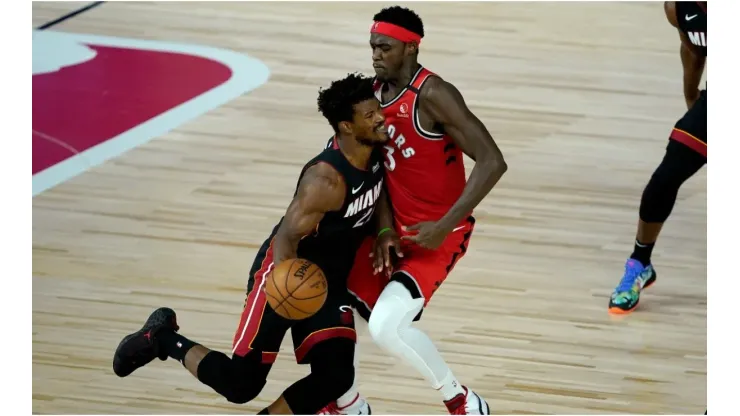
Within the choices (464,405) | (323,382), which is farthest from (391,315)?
(464,405)

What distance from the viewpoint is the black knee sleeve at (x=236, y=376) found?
5.23 m

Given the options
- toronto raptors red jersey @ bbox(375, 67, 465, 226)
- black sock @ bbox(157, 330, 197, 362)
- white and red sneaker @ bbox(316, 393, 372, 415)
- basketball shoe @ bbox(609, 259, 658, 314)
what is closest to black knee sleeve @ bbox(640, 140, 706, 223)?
basketball shoe @ bbox(609, 259, 658, 314)

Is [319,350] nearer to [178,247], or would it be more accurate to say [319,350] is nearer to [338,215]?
[338,215]

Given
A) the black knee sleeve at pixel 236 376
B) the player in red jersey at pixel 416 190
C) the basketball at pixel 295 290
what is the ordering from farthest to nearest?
1. the black knee sleeve at pixel 236 376
2. the player in red jersey at pixel 416 190
3. the basketball at pixel 295 290

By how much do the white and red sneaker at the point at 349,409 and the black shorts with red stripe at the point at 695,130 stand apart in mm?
2330

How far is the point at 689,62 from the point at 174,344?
3.37 metres

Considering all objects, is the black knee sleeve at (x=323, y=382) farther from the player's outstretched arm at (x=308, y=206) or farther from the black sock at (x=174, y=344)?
the black sock at (x=174, y=344)

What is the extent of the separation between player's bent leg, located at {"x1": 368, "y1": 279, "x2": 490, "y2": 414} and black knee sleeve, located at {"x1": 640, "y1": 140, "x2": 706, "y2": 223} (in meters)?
2.05

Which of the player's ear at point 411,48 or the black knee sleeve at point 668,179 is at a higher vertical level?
the player's ear at point 411,48

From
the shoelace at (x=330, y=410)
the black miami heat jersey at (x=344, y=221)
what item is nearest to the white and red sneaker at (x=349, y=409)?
the shoelace at (x=330, y=410)

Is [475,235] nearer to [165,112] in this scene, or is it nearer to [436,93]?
[436,93]

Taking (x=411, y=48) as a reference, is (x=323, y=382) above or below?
below

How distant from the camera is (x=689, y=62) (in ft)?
23.3

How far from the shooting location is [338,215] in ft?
16.9
